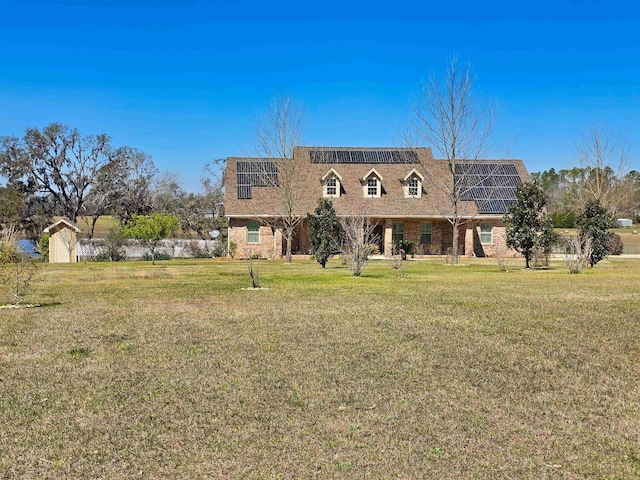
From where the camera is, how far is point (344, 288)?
16.2 meters

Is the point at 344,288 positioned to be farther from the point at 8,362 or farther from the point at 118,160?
the point at 118,160

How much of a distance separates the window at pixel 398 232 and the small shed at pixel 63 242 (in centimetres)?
1862

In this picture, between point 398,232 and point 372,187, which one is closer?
point 398,232

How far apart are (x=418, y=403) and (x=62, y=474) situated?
326 centimetres

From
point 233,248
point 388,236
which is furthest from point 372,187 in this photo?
point 233,248

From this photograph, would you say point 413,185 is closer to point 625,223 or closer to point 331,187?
point 331,187

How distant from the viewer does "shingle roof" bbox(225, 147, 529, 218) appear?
35.5 meters

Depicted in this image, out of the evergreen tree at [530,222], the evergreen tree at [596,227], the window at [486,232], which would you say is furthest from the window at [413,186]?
the evergreen tree at [596,227]

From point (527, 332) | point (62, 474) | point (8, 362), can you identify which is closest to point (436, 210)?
point (527, 332)

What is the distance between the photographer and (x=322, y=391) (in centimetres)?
648

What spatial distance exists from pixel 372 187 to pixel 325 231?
13.6 meters

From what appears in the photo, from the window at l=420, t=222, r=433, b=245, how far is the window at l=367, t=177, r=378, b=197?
11.0 feet

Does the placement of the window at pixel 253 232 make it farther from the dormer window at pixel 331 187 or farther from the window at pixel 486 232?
the window at pixel 486 232

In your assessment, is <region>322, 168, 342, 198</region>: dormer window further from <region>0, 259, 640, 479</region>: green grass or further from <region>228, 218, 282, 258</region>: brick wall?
<region>0, 259, 640, 479</region>: green grass
